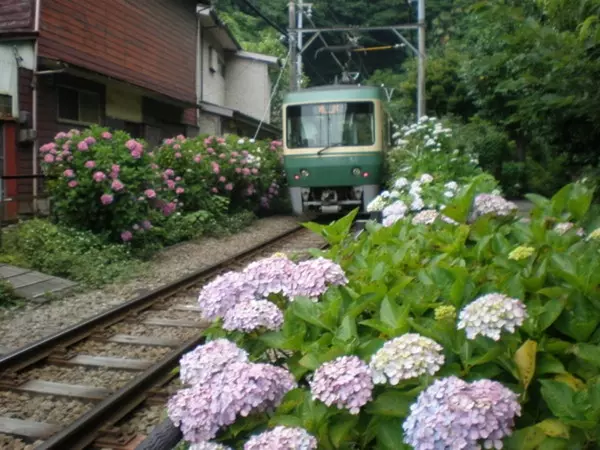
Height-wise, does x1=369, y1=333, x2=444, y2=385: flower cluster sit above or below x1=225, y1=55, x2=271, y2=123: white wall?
below

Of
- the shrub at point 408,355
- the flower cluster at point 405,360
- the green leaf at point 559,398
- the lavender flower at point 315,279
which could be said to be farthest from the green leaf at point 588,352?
the lavender flower at point 315,279

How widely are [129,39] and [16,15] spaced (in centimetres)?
411

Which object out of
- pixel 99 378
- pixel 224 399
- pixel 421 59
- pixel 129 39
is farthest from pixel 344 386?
pixel 421 59

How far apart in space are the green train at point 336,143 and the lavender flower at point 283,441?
13.1 m

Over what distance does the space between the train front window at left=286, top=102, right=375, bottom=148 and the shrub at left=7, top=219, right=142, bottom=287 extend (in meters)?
5.83

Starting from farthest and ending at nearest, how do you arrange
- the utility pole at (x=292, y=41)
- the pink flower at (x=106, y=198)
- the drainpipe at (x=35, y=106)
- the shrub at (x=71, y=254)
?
the utility pole at (x=292, y=41)
the drainpipe at (x=35, y=106)
the pink flower at (x=106, y=198)
the shrub at (x=71, y=254)

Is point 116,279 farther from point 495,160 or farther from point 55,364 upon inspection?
point 495,160

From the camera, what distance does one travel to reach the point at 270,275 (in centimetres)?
240

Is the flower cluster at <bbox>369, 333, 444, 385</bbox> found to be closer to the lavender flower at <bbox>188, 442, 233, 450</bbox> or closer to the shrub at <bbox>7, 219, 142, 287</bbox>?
A: the lavender flower at <bbox>188, 442, 233, 450</bbox>

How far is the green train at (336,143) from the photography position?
1472cm

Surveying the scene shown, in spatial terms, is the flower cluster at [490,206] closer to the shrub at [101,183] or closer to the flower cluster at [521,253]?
the flower cluster at [521,253]

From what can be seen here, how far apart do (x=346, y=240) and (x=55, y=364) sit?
3.29 meters

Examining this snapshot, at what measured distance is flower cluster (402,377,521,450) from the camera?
148 centimetres

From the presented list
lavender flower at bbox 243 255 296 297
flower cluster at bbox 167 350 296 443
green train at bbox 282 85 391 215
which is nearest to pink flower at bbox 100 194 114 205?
green train at bbox 282 85 391 215
